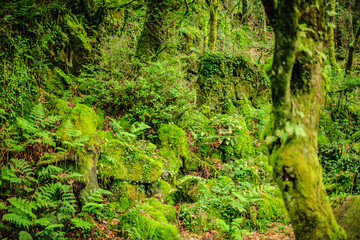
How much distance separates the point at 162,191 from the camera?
19.0 ft

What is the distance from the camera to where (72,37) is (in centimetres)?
827

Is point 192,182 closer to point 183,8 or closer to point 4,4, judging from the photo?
point 4,4

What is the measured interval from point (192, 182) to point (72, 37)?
7.01m

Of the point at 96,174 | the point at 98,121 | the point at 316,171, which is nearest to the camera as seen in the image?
the point at 316,171

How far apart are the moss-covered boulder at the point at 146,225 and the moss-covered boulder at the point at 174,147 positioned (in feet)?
7.02

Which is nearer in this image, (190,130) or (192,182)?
(192,182)

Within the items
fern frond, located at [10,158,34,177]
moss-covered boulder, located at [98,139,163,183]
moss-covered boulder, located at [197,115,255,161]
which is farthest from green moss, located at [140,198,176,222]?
moss-covered boulder, located at [197,115,255,161]

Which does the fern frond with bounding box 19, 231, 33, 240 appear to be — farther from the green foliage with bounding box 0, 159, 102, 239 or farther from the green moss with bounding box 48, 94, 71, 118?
the green moss with bounding box 48, 94, 71, 118

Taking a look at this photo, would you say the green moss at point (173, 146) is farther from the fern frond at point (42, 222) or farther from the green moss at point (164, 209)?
the fern frond at point (42, 222)

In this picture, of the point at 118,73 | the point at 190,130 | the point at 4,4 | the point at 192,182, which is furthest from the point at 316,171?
the point at 4,4

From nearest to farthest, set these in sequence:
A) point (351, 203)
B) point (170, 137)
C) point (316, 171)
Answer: point (316, 171) → point (351, 203) → point (170, 137)

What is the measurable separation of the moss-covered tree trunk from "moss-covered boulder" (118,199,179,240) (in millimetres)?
2538

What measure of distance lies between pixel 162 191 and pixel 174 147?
5.66 ft

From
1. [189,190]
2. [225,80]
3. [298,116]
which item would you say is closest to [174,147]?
[189,190]
